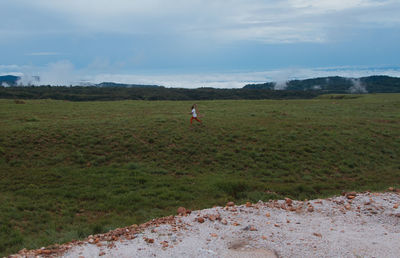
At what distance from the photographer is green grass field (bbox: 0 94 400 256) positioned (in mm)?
9859

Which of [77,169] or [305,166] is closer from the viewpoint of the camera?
[77,169]

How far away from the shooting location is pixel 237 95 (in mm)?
111938

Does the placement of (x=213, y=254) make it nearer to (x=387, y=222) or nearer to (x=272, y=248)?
(x=272, y=248)

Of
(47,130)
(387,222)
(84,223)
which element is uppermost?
(47,130)

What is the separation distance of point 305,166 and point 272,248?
955 cm

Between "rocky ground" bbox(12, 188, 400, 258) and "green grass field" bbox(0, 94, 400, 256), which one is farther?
"green grass field" bbox(0, 94, 400, 256)

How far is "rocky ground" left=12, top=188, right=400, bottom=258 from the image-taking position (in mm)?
5883

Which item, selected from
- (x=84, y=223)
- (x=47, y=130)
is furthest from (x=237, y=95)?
(x=84, y=223)

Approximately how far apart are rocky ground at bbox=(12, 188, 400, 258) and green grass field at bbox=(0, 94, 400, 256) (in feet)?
6.54

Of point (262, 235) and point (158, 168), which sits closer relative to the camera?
point (262, 235)

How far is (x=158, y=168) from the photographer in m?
14.1

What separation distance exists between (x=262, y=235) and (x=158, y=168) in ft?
26.8

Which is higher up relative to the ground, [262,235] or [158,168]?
[262,235]

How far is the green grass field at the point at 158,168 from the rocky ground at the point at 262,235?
6.54ft
